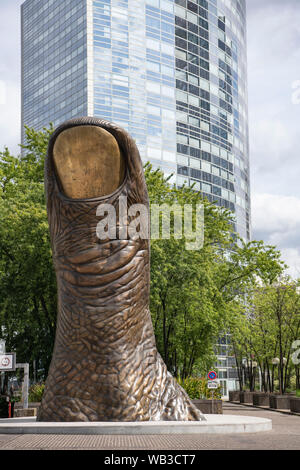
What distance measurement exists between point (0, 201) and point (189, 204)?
8840 millimetres

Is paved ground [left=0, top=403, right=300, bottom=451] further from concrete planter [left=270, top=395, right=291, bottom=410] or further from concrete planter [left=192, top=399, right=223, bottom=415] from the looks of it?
concrete planter [left=270, top=395, right=291, bottom=410]

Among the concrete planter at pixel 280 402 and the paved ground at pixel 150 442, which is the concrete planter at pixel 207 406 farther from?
the paved ground at pixel 150 442

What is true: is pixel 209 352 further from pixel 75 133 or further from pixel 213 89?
pixel 213 89

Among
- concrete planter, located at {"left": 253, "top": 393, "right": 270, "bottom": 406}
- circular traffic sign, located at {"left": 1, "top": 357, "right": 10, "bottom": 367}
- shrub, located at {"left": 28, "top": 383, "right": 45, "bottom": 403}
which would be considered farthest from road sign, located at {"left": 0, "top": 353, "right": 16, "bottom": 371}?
concrete planter, located at {"left": 253, "top": 393, "right": 270, "bottom": 406}

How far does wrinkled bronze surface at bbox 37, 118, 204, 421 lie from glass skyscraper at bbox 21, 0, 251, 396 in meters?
44.3

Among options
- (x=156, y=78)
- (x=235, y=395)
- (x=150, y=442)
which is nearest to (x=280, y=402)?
(x=235, y=395)

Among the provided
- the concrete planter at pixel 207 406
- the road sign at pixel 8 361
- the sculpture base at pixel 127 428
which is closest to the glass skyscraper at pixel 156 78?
the concrete planter at pixel 207 406

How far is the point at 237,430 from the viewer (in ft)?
42.8

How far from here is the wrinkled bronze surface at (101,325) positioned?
1305 centimetres

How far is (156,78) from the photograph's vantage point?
201 ft

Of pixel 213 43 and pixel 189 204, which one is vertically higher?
pixel 213 43

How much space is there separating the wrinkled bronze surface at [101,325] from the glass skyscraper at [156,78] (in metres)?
44.3

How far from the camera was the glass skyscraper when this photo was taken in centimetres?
5888
